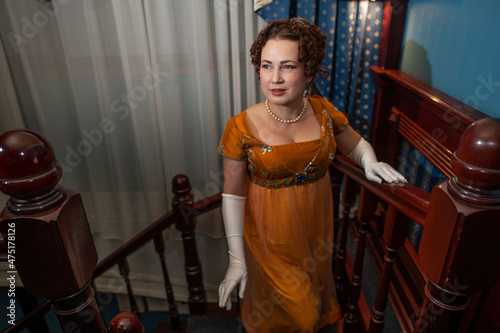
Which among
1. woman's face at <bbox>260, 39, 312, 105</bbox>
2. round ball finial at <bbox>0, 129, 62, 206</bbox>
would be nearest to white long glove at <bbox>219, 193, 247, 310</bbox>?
woman's face at <bbox>260, 39, 312, 105</bbox>

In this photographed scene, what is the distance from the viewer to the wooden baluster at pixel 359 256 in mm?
1368

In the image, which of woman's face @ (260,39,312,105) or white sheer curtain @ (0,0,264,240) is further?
white sheer curtain @ (0,0,264,240)

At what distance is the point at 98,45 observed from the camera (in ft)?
7.87

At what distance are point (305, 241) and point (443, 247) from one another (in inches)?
31.0

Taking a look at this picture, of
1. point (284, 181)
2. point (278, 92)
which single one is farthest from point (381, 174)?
point (278, 92)

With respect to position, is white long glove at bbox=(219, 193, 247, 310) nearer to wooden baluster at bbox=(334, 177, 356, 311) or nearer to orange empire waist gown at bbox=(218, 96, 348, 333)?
orange empire waist gown at bbox=(218, 96, 348, 333)

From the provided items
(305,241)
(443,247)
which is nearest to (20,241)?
(443,247)

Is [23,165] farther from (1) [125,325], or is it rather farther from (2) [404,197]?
(2) [404,197]

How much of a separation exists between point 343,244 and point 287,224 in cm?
38

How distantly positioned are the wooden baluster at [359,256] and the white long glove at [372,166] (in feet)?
0.25

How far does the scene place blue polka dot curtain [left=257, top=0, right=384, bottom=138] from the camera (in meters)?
2.15

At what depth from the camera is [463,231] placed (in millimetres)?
752

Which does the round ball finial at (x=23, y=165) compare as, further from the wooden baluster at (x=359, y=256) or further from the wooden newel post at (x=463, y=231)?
the wooden baluster at (x=359, y=256)

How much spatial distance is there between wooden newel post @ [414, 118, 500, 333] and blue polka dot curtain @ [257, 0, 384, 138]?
1585 mm
